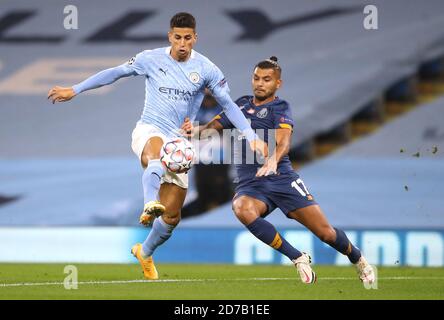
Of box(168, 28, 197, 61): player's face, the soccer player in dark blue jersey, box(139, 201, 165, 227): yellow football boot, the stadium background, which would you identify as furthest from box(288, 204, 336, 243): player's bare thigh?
the stadium background

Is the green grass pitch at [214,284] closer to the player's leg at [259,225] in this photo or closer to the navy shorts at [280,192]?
the player's leg at [259,225]

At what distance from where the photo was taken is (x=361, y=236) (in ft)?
43.9

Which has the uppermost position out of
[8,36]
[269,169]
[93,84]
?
[8,36]

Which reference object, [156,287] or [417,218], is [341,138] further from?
[156,287]

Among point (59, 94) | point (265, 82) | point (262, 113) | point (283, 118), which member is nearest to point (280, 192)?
point (283, 118)

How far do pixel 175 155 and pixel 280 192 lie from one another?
3.17 feet

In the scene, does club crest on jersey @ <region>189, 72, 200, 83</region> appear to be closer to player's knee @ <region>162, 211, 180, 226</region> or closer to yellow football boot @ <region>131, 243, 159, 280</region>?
player's knee @ <region>162, 211, 180, 226</region>

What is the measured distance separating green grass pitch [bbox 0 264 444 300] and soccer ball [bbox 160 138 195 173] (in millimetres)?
970

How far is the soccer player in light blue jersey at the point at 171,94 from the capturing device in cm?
834

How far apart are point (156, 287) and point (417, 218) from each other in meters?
7.36

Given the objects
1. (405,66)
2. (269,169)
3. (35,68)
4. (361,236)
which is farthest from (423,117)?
(269,169)

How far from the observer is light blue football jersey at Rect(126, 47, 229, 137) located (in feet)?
28.2

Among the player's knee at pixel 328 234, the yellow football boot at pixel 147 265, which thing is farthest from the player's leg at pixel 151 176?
the player's knee at pixel 328 234

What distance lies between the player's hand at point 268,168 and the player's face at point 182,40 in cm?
113
